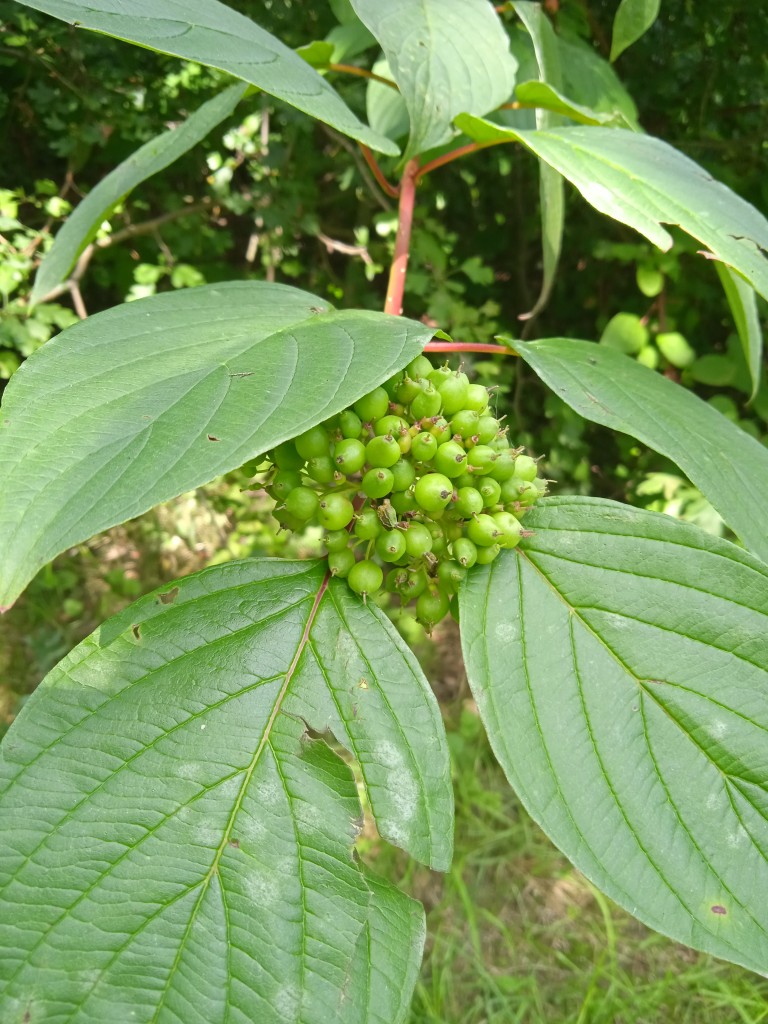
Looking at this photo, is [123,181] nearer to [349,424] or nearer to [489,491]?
[349,424]

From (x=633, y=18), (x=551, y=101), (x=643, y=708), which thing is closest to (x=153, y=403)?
(x=643, y=708)

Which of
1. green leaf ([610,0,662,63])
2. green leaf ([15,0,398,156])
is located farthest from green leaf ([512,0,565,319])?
green leaf ([15,0,398,156])

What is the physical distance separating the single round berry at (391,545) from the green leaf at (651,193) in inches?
16.5

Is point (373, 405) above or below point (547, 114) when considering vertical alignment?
below

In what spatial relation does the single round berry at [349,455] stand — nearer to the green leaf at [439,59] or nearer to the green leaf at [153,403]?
the green leaf at [153,403]

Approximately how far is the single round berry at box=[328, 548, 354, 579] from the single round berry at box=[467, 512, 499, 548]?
14 centimetres

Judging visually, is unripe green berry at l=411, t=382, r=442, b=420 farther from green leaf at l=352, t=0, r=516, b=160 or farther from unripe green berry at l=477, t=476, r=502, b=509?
green leaf at l=352, t=0, r=516, b=160

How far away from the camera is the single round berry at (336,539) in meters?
0.87

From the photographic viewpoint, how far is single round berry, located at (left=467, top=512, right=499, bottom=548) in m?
0.85

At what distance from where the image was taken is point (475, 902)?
8.20 ft

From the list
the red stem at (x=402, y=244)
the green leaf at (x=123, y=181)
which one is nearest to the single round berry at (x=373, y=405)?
the red stem at (x=402, y=244)

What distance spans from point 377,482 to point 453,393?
144 millimetres

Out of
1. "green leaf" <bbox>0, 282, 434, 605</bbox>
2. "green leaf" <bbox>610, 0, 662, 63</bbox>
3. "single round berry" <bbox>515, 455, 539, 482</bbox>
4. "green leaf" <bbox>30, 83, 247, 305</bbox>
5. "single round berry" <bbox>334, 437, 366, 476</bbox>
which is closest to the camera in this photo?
"green leaf" <bbox>0, 282, 434, 605</bbox>

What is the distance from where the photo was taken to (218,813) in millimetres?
768
